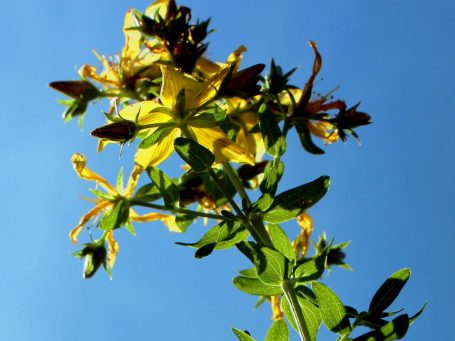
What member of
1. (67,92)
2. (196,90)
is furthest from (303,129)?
(67,92)

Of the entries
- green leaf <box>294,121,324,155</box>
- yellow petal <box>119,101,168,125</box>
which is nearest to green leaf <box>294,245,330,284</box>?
yellow petal <box>119,101,168,125</box>

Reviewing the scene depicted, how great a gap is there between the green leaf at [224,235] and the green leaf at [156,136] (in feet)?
1.29

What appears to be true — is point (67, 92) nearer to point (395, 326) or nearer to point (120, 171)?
point (120, 171)

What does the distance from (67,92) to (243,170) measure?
1.01 metres

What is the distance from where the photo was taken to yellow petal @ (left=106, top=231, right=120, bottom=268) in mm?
2619

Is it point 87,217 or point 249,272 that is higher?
point 87,217

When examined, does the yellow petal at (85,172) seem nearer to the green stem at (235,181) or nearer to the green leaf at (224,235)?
the green stem at (235,181)

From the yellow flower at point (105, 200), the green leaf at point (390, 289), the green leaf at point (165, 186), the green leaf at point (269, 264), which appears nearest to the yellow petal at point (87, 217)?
the yellow flower at point (105, 200)

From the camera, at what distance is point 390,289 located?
160 centimetres

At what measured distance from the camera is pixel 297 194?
1777 mm

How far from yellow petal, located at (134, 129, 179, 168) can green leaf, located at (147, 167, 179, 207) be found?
0.18 feet

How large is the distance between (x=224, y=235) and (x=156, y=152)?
20.2 inches

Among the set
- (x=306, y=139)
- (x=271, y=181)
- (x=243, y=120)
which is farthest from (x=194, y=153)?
(x=243, y=120)

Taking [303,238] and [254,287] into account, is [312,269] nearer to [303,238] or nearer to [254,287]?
[254,287]
